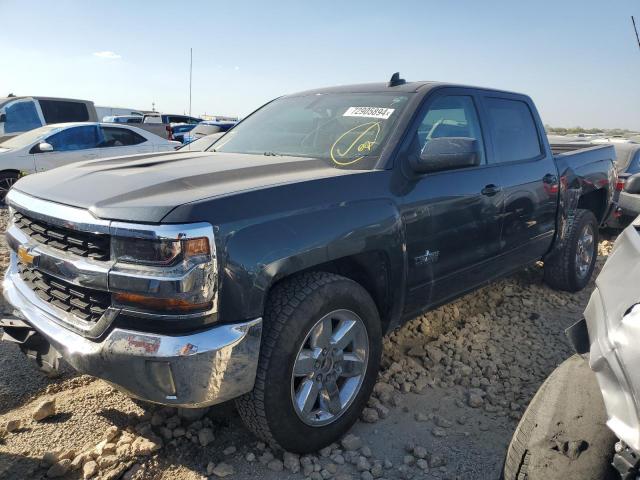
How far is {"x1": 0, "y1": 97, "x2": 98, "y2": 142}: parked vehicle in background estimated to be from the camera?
11484 mm

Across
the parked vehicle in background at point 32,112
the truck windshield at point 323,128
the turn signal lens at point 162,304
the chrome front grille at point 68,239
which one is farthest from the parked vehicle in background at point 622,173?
the parked vehicle in background at point 32,112

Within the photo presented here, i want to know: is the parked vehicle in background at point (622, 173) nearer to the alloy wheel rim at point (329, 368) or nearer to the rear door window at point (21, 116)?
the alloy wheel rim at point (329, 368)

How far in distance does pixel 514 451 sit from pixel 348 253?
3.60 feet

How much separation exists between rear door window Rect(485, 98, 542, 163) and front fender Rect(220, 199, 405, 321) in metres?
1.44

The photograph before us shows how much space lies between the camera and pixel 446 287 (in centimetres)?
321

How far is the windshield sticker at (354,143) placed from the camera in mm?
2928

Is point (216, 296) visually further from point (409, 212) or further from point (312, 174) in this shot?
point (409, 212)

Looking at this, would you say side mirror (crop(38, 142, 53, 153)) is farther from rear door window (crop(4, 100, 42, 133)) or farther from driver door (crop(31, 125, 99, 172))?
rear door window (crop(4, 100, 42, 133))

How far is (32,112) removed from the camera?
1193cm

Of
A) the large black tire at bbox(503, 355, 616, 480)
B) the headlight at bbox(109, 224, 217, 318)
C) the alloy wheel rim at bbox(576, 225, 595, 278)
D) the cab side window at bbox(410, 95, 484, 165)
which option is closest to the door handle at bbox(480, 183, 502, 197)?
the cab side window at bbox(410, 95, 484, 165)

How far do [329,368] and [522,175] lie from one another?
2.25 m

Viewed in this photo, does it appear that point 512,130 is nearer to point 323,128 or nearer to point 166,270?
point 323,128

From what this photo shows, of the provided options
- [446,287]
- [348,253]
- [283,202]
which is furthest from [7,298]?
[446,287]

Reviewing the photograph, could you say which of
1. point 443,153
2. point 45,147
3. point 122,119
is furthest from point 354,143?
point 122,119
